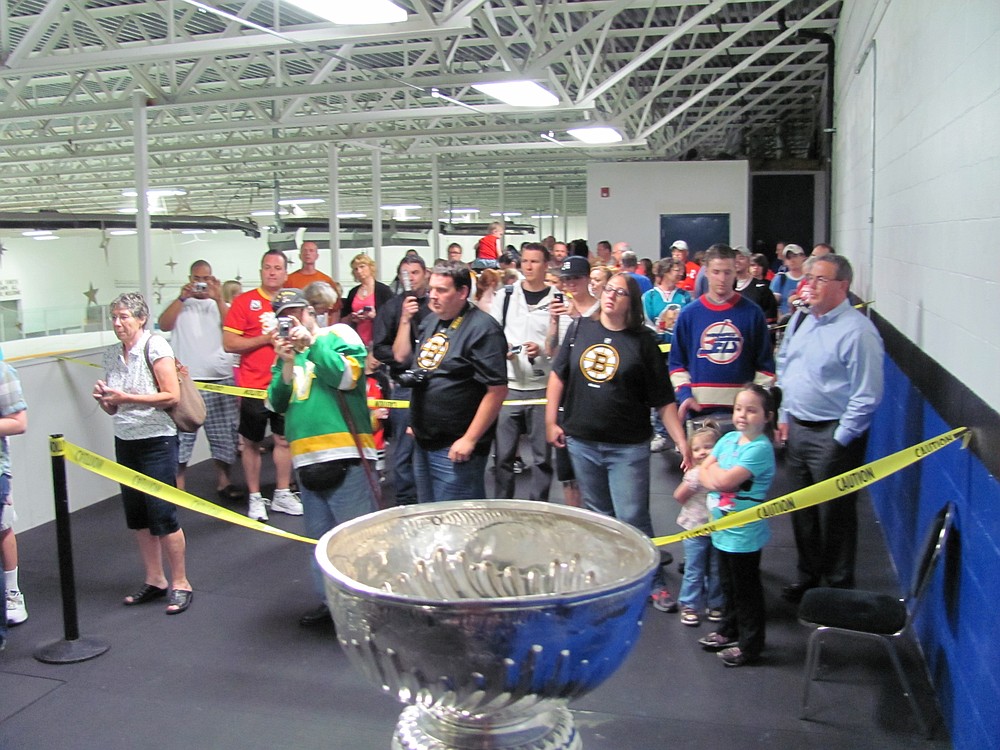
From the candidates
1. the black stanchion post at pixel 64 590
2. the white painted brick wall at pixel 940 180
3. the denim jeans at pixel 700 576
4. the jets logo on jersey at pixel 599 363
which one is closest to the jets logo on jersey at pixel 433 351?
the jets logo on jersey at pixel 599 363

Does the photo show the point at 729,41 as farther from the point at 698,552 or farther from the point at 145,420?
the point at 145,420

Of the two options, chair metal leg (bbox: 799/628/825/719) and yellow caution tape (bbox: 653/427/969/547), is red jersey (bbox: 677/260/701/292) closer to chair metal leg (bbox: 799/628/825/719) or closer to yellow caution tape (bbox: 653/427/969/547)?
yellow caution tape (bbox: 653/427/969/547)

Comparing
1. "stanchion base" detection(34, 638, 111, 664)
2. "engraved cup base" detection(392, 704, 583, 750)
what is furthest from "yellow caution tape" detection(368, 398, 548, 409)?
"engraved cup base" detection(392, 704, 583, 750)

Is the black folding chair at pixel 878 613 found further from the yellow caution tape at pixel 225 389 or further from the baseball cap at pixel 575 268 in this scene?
the yellow caution tape at pixel 225 389

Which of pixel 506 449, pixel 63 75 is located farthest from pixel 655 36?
pixel 506 449

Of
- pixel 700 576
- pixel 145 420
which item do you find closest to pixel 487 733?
pixel 700 576

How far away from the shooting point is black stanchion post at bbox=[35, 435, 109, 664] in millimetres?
3852

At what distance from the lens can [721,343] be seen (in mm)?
4566

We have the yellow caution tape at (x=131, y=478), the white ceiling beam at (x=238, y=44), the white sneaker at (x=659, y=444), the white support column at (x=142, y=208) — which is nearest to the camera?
the yellow caution tape at (x=131, y=478)

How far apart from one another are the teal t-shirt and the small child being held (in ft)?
0.78

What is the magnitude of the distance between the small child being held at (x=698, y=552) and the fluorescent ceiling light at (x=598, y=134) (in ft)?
30.8

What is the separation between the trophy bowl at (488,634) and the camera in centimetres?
110

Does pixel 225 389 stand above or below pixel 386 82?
below

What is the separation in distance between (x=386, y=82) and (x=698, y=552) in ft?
26.6
